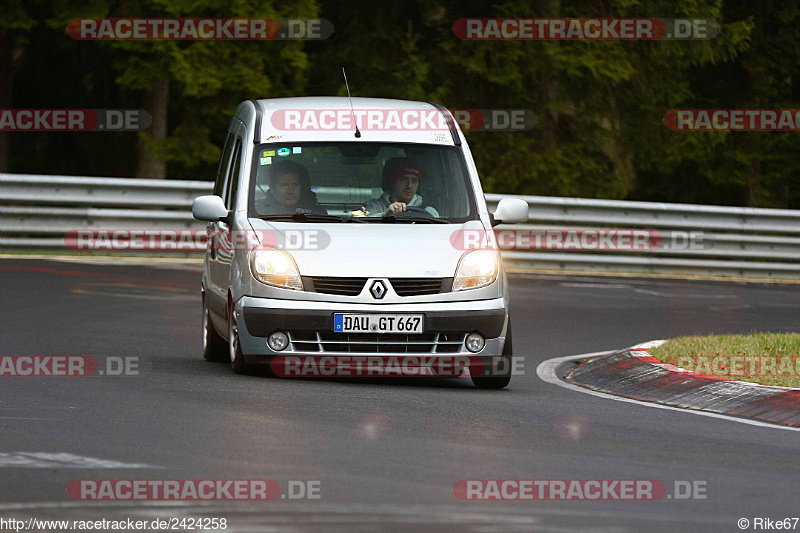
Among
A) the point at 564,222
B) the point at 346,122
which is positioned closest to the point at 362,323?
the point at 346,122

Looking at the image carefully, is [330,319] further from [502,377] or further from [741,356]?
[741,356]

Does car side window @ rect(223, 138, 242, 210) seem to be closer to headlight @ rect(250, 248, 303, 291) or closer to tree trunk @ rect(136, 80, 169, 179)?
headlight @ rect(250, 248, 303, 291)

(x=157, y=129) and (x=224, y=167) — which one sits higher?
(x=157, y=129)

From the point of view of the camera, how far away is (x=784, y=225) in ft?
82.1

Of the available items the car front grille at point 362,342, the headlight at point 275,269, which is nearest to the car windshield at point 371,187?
the headlight at point 275,269

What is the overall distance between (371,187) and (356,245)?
5.25 ft

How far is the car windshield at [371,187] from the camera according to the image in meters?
11.4

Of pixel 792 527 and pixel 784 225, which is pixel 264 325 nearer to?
pixel 792 527

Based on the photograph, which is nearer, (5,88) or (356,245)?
(356,245)

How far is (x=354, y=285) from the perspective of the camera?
10.6 metres

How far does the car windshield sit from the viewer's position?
11.4 metres

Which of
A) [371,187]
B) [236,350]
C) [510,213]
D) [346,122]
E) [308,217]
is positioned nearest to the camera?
→ [236,350]

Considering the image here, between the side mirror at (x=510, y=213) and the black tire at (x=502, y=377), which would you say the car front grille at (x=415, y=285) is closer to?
the black tire at (x=502, y=377)

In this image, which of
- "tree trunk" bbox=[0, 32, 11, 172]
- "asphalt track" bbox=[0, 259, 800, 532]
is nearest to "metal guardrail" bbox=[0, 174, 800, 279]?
"tree trunk" bbox=[0, 32, 11, 172]
